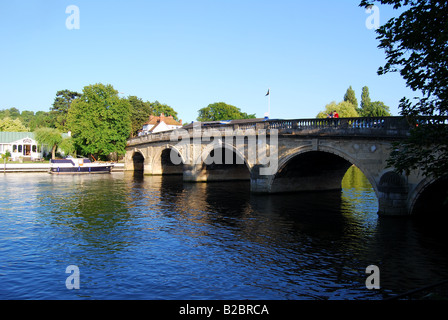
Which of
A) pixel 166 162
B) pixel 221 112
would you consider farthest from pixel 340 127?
pixel 221 112

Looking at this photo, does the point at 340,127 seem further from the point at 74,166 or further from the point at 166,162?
the point at 74,166

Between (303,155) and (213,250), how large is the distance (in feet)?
50.6

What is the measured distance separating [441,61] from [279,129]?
20649 millimetres

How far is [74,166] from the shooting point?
62.7 metres

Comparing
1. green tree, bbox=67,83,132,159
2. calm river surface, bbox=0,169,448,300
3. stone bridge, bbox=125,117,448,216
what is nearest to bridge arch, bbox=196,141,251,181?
stone bridge, bbox=125,117,448,216

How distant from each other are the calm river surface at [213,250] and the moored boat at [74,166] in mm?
32716

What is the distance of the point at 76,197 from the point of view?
1352 inches

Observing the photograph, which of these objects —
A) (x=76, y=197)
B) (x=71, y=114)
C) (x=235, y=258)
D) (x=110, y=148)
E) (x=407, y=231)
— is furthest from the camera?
(x=71, y=114)

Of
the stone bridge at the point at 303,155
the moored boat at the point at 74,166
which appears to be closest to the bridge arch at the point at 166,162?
the stone bridge at the point at 303,155

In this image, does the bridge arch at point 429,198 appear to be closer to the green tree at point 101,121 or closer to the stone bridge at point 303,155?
the stone bridge at point 303,155

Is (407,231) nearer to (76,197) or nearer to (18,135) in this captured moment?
(76,197)

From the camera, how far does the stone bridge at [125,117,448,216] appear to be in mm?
22078

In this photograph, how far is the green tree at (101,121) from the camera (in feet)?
221

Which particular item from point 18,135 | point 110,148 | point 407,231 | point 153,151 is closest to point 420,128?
point 407,231
